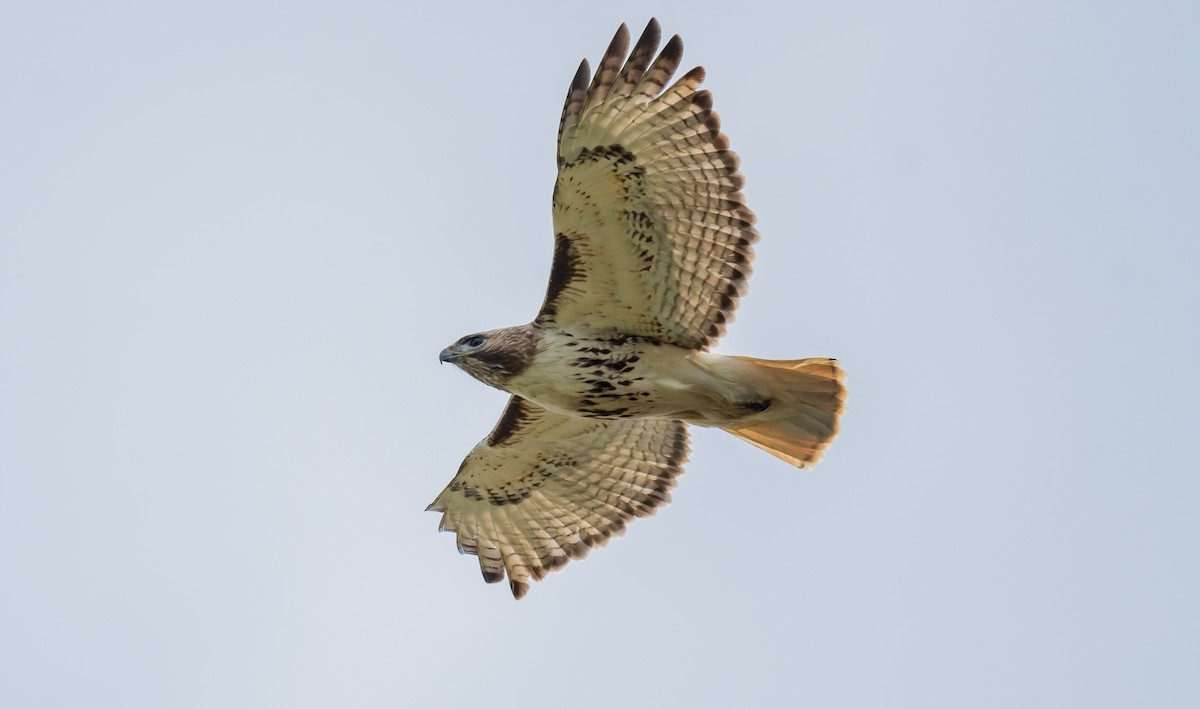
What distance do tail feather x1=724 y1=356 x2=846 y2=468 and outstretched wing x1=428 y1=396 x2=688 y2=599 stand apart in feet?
4.24

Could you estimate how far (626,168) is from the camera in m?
9.44

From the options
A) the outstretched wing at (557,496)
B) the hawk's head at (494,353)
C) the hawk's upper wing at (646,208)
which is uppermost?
the hawk's upper wing at (646,208)

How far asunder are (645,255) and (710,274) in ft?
1.48

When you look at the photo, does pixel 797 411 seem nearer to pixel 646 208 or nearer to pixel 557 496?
pixel 646 208

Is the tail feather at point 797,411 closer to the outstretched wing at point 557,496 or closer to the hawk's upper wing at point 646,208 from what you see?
the hawk's upper wing at point 646,208

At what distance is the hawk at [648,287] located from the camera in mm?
9289

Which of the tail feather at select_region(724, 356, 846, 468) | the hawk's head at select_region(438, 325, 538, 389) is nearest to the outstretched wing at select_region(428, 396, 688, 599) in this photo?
the tail feather at select_region(724, 356, 846, 468)

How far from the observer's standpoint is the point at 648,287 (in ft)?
32.7

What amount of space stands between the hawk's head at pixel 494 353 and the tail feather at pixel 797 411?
Answer: 143 centimetres

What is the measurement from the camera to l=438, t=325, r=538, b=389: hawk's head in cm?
987

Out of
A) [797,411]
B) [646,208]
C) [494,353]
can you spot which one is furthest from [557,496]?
[646,208]

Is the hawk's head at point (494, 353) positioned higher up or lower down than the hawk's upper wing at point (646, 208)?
lower down

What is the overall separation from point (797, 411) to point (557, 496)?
2.38m

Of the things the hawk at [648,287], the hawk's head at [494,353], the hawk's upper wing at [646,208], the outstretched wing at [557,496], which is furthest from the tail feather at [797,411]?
the hawk's head at [494,353]
